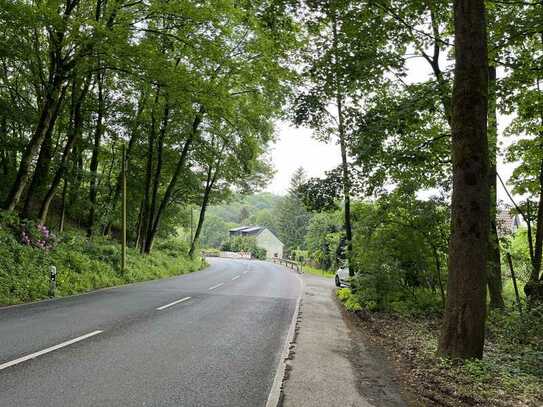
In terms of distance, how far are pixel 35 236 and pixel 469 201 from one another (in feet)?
47.1

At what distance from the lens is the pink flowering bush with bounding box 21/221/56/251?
1424 cm

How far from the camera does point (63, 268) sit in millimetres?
14539

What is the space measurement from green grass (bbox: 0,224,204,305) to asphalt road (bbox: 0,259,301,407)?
4.59 ft

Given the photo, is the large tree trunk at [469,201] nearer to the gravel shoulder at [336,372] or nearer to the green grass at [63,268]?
the gravel shoulder at [336,372]

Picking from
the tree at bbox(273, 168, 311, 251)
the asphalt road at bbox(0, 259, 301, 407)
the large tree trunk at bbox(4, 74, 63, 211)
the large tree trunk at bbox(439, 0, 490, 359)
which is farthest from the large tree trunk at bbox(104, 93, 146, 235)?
the tree at bbox(273, 168, 311, 251)

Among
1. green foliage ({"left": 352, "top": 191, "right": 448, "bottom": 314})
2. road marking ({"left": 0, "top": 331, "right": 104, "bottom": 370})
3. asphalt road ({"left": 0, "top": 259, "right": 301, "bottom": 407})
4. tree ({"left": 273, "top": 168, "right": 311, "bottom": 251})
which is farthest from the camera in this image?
tree ({"left": 273, "top": 168, "right": 311, "bottom": 251})

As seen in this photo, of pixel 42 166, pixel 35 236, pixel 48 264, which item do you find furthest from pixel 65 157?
pixel 48 264

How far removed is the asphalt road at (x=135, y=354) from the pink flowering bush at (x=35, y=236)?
Result: 4151mm

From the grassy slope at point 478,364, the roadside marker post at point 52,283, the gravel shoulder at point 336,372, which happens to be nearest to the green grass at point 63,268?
the roadside marker post at point 52,283

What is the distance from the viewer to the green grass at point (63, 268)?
11.7 m

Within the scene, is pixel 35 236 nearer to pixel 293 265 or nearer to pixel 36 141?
pixel 36 141

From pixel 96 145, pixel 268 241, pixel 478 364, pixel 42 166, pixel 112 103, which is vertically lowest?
pixel 478 364

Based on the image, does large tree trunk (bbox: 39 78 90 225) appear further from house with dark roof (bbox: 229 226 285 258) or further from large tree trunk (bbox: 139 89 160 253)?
house with dark roof (bbox: 229 226 285 258)

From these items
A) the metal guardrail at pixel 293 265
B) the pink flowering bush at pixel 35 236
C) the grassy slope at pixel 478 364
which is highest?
the pink flowering bush at pixel 35 236
